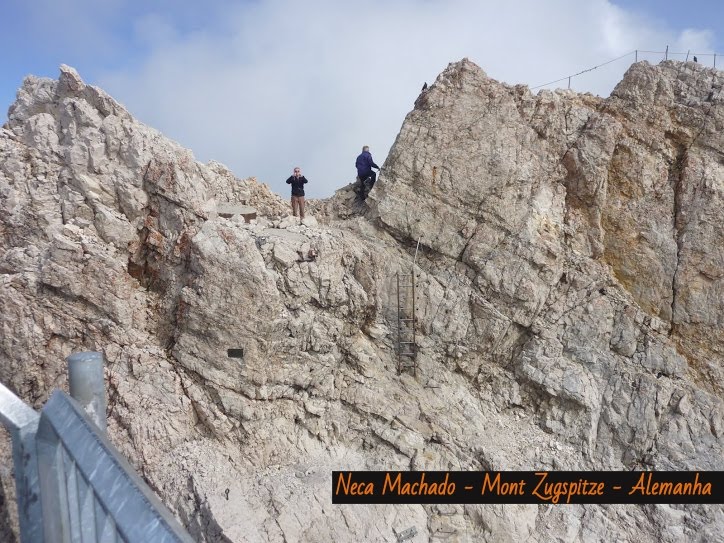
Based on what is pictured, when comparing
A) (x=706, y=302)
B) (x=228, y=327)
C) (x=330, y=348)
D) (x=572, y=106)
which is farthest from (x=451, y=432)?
(x=572, y=106)

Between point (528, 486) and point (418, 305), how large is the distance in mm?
5587

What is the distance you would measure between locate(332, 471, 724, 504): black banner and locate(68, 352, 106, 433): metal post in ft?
33.1

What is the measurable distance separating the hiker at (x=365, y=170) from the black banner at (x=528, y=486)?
9278mm

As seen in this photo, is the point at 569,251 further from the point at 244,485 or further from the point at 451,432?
the point at 244,485

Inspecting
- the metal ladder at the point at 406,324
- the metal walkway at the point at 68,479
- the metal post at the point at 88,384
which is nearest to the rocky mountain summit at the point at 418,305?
the metal ladder at the point at 406,324

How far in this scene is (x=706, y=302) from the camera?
44.2 feet

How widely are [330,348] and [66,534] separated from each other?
11.0m

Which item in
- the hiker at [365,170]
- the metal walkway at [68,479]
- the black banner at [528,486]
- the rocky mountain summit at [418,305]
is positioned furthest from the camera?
the hiker at [365,170]

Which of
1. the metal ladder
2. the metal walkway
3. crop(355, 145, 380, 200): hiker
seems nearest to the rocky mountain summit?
the metal ladder

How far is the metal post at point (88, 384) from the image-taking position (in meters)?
2.26

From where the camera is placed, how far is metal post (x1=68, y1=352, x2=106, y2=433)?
226 cm

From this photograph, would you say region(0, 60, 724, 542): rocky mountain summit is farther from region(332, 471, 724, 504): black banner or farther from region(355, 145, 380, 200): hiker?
region(355, 145, 380, 200): hiker

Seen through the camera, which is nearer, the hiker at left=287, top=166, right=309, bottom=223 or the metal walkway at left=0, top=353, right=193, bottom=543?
the metal walkway at left=0, top=353, right=193, bottom=543

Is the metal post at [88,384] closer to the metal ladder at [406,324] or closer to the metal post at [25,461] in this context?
the metal post at [25,461]
